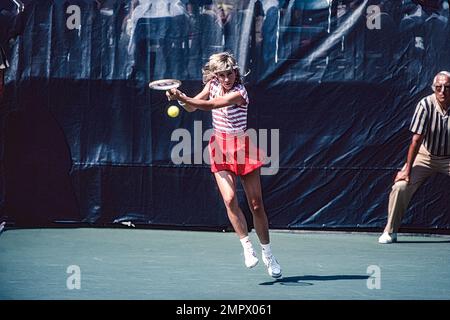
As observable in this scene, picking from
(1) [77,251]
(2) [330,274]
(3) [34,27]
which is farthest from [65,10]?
(2) [330,274]

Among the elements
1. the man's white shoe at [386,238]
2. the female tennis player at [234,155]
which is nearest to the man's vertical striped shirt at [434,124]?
the man's white shoe at [386,238]

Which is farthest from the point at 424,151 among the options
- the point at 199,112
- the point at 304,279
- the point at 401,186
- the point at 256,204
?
the point at 256,204

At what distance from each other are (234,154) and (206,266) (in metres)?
1.07

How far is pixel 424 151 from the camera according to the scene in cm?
950

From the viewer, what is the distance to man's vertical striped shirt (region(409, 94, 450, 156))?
934 centimetres

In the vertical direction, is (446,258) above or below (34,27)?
below

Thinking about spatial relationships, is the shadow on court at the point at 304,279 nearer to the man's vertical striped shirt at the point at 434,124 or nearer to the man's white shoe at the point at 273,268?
the man's white shoe at the point at 273,268

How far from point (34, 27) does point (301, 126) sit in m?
2.85

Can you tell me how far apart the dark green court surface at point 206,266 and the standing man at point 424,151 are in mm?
387

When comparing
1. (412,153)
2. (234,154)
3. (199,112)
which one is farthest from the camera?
(199,112)

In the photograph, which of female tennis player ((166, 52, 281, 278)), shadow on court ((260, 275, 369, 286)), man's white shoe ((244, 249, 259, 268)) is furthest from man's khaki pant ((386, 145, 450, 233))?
man's white shoe ((244, 249, 259, 268))

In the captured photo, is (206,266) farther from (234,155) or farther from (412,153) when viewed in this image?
(412,153)

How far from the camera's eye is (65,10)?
388 inches
